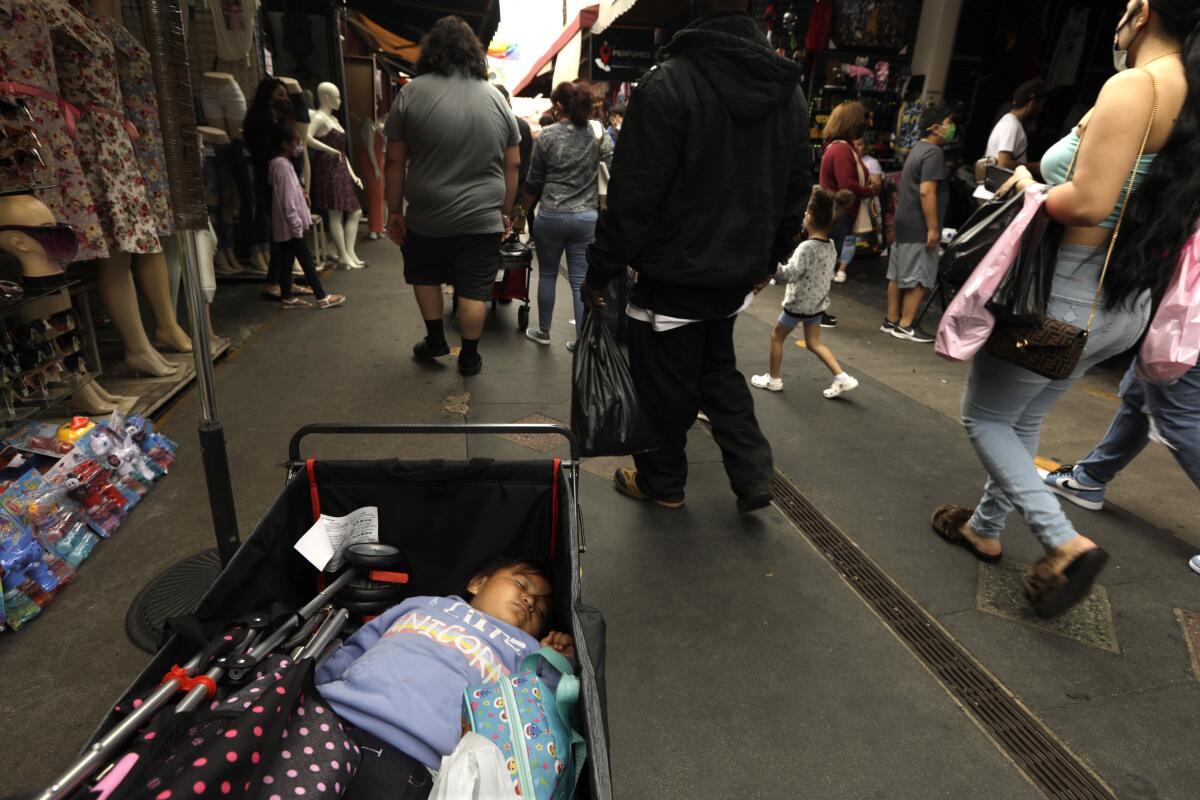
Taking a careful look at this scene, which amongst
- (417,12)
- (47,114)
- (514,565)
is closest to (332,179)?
(47,114)

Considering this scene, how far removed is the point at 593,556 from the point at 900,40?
31.8ft

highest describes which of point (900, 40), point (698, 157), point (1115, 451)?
point (900, 40)

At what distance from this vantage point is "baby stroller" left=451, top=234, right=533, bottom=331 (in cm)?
598

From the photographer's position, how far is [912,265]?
6.35m

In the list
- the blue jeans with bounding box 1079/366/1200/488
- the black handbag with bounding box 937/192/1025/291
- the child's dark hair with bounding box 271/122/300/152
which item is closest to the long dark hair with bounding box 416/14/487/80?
the child's dark hair with bounding box 271/122/300/152

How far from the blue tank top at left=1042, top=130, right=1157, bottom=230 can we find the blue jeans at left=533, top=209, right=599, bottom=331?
301 centimetres

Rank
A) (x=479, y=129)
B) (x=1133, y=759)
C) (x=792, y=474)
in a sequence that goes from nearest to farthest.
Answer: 1. (x=1133, y=759)
2. (x=792, y=474)
3. (x=479, y=129)

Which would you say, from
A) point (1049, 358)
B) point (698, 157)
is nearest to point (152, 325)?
point (698, 157)

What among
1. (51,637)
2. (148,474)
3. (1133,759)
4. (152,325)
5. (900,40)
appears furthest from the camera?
(900,40)

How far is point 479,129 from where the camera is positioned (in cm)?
416

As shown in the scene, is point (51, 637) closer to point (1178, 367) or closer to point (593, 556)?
point (593, 556)

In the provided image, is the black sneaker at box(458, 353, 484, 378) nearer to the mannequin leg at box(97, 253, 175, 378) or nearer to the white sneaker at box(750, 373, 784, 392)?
the mannequin leg at box(97, 253, 175, 378)

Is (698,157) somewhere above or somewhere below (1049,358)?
above

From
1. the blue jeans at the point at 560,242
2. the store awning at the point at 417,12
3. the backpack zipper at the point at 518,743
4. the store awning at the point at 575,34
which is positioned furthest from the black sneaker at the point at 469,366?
the store awning at the point at 575,34
